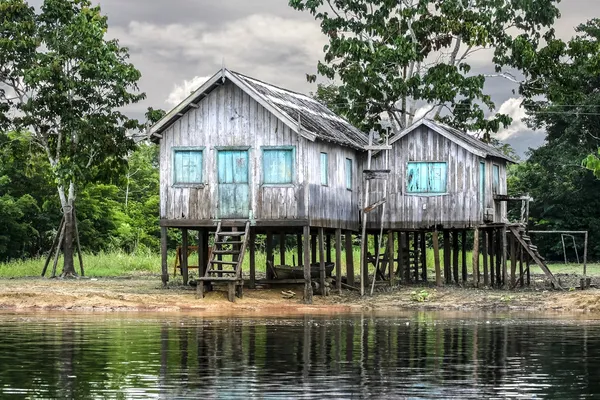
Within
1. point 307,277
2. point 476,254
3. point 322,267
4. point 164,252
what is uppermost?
point 164,252

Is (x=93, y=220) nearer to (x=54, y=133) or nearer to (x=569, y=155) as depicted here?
(x=54, y=133)

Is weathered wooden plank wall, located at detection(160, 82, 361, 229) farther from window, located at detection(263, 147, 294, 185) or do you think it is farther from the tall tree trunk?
the tall tree trunk

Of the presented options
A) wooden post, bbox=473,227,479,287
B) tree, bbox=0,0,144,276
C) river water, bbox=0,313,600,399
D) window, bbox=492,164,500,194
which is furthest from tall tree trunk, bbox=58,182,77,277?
window, bbox=492,164,500,194

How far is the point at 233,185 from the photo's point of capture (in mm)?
35656

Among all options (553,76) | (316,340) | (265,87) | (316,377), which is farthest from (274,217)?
(553,76)

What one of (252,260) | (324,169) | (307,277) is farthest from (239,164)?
(307,277)

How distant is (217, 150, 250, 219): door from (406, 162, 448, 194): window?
317 inches

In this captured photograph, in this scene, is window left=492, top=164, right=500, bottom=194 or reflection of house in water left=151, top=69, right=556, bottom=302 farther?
Result: window left=492, top=164, right=500, bottom=194

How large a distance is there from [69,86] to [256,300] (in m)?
12.8

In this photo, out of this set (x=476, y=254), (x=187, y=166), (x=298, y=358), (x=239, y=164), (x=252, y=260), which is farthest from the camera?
(x=476, y=254)

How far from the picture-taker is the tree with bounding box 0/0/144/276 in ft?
140

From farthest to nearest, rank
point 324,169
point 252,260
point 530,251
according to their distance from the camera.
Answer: point 530,251 → point 252,260 → point 324,169

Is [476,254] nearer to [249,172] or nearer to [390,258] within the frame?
[390,258]

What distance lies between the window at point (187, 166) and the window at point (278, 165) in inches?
84.4
